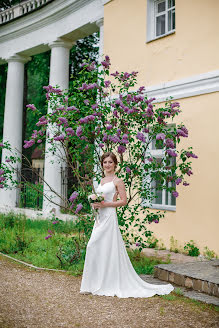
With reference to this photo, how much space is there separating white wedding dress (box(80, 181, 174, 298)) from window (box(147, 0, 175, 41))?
573cm

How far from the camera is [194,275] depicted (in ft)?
17.7

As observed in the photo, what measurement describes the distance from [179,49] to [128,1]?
2392 mm

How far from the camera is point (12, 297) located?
4922 millimetres

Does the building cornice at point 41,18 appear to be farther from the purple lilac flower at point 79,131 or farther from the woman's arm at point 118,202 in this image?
the woman's arm at point 118,202

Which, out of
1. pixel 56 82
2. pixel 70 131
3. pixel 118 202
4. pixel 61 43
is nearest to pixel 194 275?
pixel 118 202

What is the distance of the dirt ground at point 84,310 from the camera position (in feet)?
13.1

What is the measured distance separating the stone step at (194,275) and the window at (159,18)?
5546 millimetres

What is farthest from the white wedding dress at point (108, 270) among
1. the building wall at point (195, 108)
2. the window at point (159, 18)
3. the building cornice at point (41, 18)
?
the building cornice at point (41, 18)

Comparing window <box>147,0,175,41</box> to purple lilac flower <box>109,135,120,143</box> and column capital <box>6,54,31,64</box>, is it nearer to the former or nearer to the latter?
purple lilac flower <box>109,135,120,143</box>

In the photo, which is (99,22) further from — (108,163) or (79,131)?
(108,163)

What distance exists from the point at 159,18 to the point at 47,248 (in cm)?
592

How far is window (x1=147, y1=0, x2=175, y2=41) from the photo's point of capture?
30.2ft

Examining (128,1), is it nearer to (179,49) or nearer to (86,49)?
(179,49)

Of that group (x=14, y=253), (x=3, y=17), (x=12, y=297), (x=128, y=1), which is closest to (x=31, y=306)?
(x=12, y=297)
